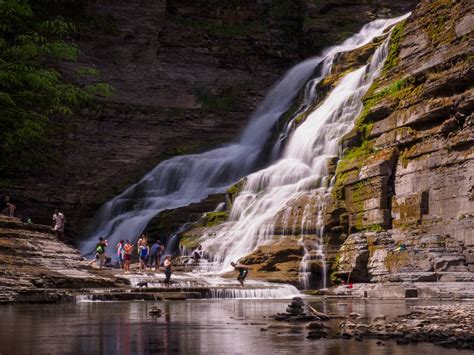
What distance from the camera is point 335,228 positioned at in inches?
1176

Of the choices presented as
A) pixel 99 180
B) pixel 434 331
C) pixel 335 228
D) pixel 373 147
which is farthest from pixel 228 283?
pixel 99 180

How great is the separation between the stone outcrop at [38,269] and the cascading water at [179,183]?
43.4 feet

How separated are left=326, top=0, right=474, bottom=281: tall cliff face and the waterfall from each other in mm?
1862

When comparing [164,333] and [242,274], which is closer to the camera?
[164,333]

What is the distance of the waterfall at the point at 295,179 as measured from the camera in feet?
103

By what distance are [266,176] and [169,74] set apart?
2240 centimetres

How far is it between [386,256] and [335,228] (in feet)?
13.2

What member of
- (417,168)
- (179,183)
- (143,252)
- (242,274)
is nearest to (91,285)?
(242,274)

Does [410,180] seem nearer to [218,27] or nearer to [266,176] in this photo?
[266,176]

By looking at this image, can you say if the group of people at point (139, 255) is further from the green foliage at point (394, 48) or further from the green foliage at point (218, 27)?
the green foliage at point (218, 27)

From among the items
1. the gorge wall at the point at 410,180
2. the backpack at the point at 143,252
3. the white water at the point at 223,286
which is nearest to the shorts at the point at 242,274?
the white water at the point at 223,286

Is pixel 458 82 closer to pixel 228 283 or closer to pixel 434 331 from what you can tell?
pixel 228 283

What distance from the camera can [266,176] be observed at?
120 feet

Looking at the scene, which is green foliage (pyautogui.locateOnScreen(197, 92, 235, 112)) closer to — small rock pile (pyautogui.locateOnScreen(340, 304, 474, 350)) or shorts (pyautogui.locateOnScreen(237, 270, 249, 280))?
shorts (pyautogui.locateOnScreen(237, 270, 249, 280))
